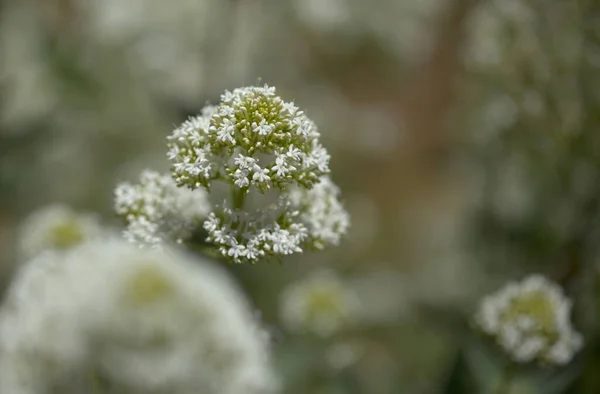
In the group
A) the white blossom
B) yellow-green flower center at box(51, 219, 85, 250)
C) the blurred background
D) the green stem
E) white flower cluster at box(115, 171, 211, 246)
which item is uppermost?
the blurred background

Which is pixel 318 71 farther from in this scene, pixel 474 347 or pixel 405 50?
pixel 474 347

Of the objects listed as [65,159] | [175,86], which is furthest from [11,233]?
[175,86]

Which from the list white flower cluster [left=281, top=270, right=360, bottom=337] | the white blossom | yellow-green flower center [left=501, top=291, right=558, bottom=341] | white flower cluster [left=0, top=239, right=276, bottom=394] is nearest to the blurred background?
white flower cluster [left=281, top=270, right=360, bottom=337]

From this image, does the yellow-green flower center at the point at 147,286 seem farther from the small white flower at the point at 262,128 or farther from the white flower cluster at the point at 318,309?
the white flower cluster at the point at 318,309

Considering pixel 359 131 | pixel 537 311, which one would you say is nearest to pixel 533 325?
pixel 537 311

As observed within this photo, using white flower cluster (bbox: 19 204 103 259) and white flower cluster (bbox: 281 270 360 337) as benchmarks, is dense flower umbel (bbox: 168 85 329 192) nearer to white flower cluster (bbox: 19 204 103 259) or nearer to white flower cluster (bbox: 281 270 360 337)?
white flower cluster (bbox: 19 204 103 259)

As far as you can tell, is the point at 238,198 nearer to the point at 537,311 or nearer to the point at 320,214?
the point at 320,214
